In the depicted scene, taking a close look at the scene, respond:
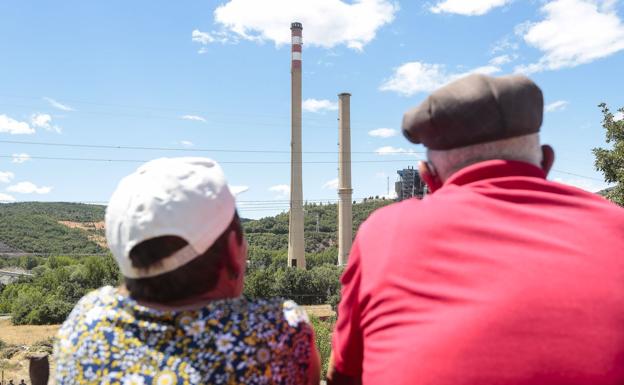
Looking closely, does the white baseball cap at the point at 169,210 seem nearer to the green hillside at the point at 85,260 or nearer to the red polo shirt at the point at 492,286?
the red polo shirt at the point at 492,286

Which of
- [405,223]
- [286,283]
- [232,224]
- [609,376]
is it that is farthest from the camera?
[286,283]

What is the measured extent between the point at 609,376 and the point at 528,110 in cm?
69

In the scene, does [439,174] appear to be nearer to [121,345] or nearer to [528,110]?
[528,110]

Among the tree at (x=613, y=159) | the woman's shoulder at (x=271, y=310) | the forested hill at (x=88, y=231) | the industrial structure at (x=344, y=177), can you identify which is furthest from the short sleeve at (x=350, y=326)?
the forested hill at (x=88, y=231)

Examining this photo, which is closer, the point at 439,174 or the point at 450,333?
the point at 450,333

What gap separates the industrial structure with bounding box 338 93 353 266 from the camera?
38438 millimetres

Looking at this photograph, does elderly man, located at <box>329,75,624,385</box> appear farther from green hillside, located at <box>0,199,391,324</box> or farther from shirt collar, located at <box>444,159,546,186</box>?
green hillside, located at <box>0,199,391,324</box>

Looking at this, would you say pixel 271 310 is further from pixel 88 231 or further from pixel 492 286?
pixel 88 231

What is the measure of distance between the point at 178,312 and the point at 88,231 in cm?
10566

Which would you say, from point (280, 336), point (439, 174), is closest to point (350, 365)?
point (280, 336)

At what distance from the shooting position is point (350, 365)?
1.58 meters

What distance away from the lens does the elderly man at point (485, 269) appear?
4.13 ft

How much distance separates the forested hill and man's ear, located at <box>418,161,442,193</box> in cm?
7038

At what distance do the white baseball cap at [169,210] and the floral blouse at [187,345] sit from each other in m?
0.13
